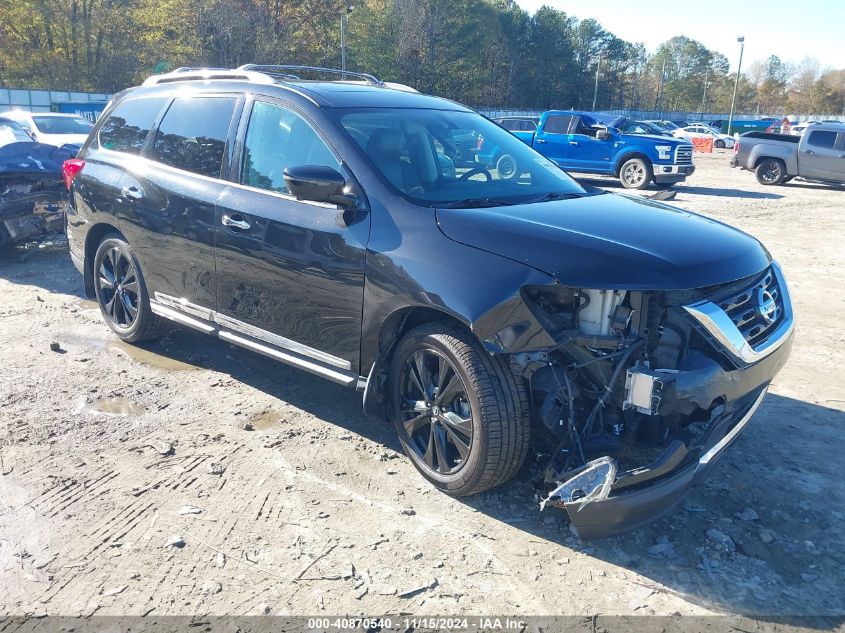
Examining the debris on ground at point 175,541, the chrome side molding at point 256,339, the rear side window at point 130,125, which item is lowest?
the debris on ground at point 175,541

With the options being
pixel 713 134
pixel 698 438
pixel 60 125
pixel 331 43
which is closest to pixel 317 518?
pixel 698 438

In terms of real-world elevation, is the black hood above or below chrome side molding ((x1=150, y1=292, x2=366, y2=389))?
above

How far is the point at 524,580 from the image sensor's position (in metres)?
2.92

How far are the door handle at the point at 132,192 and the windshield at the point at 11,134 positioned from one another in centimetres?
463

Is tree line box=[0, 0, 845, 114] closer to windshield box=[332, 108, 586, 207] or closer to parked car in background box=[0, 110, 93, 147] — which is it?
parked car in background box=[0, 110, 93, 147]

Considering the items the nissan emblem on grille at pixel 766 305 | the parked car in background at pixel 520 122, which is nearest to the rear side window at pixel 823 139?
the parked car in background at pixel 520 122

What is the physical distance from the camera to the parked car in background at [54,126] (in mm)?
15633

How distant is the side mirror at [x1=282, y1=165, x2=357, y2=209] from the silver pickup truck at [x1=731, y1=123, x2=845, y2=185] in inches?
809

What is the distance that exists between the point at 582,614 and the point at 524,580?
28 cm

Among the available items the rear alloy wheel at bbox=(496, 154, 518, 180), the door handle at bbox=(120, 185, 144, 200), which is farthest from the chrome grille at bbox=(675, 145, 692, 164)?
the door handle at bbox=(120, 185, 144, 200)

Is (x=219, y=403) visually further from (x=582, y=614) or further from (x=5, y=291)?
A: (x=5, y=291)

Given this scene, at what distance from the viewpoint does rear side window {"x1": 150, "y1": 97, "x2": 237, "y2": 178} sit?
15.0ft

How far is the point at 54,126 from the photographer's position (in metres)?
16.2

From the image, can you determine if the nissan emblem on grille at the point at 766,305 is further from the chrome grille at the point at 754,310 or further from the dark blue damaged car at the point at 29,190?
the dark blue damaged car at the point at 29,190
